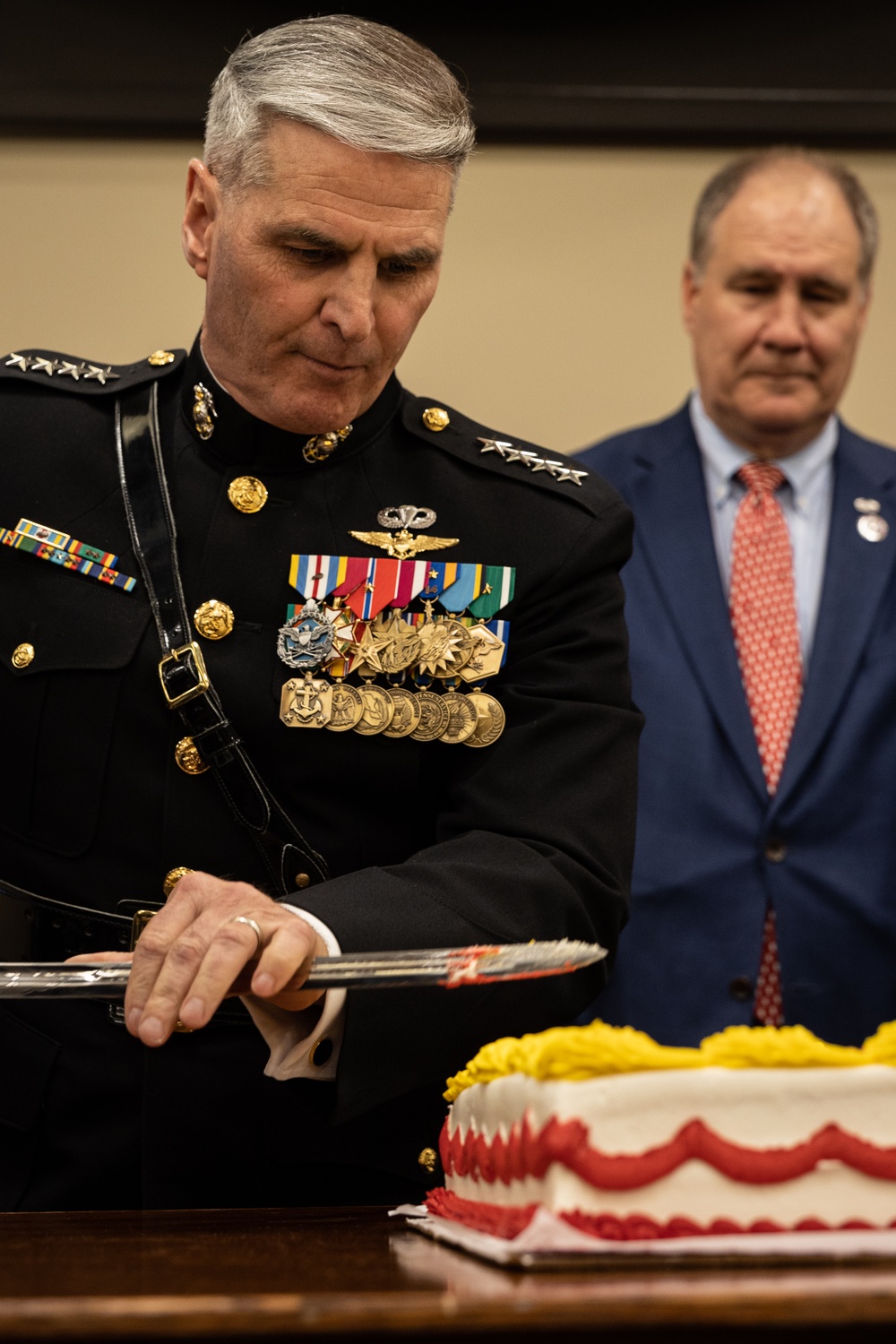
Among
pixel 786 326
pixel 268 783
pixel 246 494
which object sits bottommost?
pixel 268 783

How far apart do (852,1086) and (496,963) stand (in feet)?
0.87

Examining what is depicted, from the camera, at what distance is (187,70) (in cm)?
318

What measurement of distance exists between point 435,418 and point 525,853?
0.49 m

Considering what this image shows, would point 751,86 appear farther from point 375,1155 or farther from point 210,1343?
point 210,1343

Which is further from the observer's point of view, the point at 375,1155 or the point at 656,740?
the point at 656,740

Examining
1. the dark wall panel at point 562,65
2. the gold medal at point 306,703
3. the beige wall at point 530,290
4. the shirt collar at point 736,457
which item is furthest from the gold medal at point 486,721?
the dark wall panel at point 562,65

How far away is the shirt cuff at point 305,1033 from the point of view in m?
1.27

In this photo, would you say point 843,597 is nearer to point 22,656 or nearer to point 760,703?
point 760,703

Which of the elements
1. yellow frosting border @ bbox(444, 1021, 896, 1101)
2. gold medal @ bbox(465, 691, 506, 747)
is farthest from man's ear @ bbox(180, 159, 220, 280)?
yellow frosting border @ bbox(444, 1021, 896, 1101)

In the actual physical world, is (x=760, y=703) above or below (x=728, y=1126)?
above

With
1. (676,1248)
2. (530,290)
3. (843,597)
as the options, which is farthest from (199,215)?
(530,290)

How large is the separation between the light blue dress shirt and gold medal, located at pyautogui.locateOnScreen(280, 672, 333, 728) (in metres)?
1.26

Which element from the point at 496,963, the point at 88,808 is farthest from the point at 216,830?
the point at 496,963

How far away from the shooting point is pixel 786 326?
111 inches
